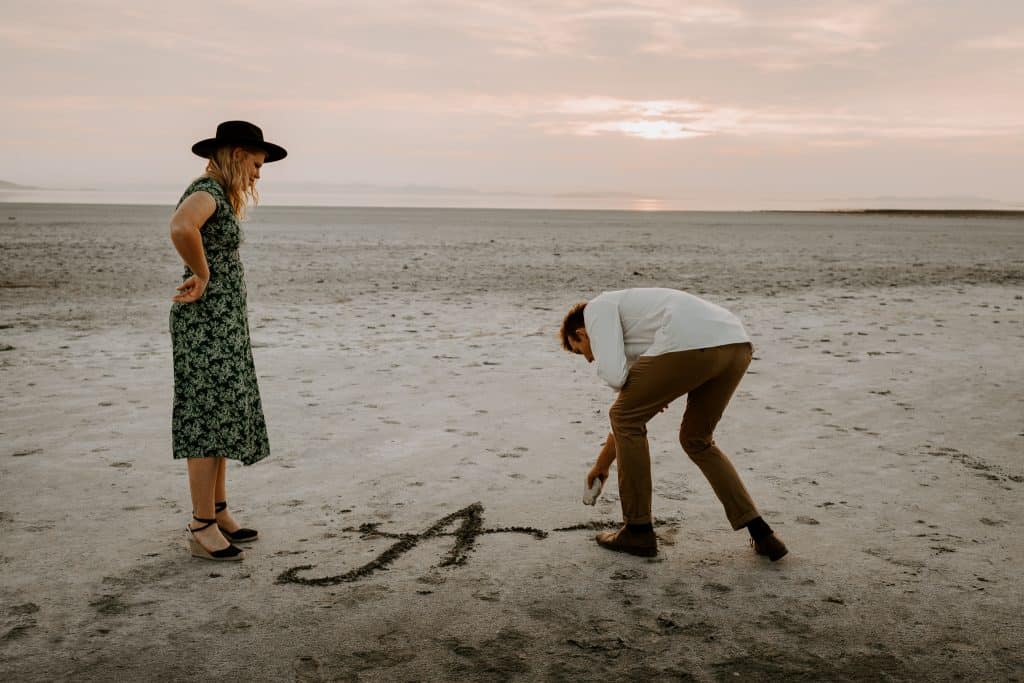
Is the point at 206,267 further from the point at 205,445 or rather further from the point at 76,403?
the point at 76,403

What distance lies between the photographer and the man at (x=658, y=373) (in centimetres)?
402

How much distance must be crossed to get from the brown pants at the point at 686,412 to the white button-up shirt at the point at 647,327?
45mm

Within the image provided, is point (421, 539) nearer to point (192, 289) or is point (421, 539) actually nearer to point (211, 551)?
point (211, 551)

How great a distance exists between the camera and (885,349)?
9.95 metres

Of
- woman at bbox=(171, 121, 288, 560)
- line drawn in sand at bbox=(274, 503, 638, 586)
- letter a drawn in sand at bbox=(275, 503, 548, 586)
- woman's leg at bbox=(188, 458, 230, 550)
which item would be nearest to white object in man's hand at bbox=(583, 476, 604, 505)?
line drawn in sand at bbox=(274, 503, 638, 586)

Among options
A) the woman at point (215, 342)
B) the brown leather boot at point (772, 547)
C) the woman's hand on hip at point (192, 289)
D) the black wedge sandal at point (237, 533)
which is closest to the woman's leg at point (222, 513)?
the black wedge sandal at point (237, 533)

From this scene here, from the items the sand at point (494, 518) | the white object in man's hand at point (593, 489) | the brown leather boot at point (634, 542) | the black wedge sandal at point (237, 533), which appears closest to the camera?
the sand at point (494, 518)

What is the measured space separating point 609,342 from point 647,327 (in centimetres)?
18

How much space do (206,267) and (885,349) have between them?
7.92 m

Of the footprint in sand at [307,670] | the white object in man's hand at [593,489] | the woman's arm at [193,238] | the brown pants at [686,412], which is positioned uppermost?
the woman's arm at [193,238]

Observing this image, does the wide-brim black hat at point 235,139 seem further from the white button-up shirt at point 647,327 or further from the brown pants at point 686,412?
the brown pants at point 686,412

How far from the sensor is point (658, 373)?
4.04 meters

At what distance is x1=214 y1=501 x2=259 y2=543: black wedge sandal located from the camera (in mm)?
4488

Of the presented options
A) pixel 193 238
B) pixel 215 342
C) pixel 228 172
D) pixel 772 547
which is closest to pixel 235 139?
pixel 228 172
